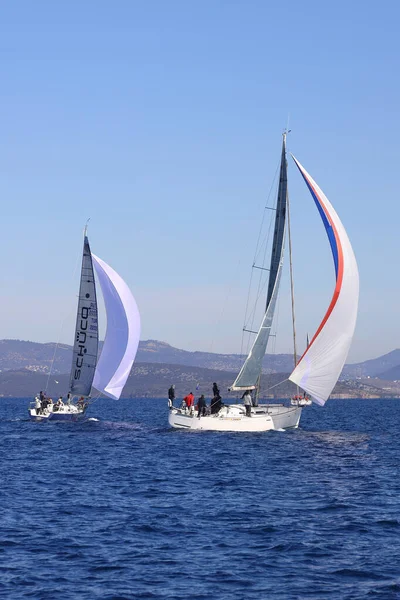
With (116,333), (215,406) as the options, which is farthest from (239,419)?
(116,333)

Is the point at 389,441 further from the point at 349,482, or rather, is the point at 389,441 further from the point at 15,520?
the point at 15,520

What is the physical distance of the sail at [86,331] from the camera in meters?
63.6

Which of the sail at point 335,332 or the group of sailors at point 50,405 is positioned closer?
the sail at point 335,332

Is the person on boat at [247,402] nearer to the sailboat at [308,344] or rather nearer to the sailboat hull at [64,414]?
the sailboat at [308,344]

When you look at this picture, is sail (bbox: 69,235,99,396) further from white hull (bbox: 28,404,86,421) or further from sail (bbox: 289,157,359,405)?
sail (bbox: 289,157,359,405)

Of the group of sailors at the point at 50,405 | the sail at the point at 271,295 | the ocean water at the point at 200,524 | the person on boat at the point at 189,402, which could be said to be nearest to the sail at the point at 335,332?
the ocean water at the point at 200,524

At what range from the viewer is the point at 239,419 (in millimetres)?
50344

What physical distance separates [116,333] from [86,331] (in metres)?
3.27

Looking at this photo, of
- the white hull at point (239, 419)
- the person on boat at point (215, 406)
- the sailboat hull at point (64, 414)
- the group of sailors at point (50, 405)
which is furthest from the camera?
the group of sailors at point (50, 405)

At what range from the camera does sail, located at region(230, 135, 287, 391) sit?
173 feet

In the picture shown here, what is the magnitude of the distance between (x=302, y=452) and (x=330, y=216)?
12.9 m

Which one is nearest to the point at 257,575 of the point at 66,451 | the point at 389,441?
the point at 66,451

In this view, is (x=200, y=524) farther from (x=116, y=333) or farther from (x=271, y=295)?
(x=116, y=333)

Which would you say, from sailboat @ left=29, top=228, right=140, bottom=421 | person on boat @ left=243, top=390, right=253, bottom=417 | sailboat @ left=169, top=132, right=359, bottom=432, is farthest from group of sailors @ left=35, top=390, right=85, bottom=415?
person on boat @ left=243, top=390, right=253, bottom=417
